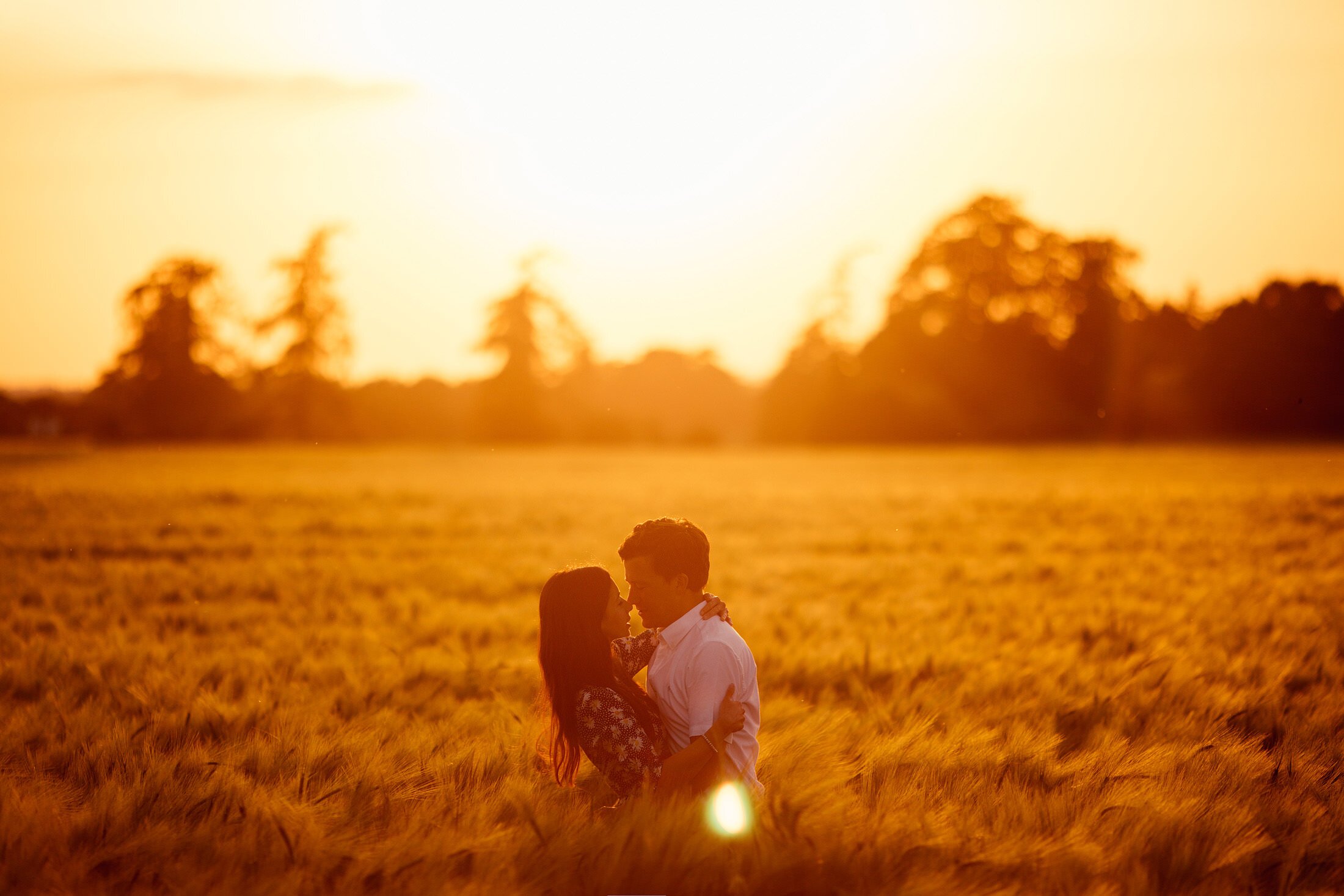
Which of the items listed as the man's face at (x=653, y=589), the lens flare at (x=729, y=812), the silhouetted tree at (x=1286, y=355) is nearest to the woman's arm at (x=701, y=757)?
the lens flare at (x=729, y=812)

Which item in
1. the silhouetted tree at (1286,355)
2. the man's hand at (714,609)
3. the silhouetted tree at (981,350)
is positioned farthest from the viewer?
the silhouetted tree at (981,350)

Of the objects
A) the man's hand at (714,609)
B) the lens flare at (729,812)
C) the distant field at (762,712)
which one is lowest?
the distant field at (762,712)

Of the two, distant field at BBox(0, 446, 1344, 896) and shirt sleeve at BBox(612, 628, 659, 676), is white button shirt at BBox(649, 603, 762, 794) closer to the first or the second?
shirt sleeve at BBox(612, 628, 659, 676)

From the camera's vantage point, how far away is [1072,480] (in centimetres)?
2641

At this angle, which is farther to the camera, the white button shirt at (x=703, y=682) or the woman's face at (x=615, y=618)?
the woman's face at (x=615, y=618)

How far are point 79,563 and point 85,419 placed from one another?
33.8 m

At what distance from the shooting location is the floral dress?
3643 mm

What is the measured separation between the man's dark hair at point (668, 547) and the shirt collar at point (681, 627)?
128 millimetres

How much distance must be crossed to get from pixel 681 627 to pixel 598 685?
0.43 metres

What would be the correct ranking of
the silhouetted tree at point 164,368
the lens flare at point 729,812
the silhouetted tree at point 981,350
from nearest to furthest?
the lens flare at point 729,812, the silhouetted tree at point 164,368, the silhouetted tree at point 981,350

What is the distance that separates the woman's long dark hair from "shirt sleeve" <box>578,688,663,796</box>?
6cm

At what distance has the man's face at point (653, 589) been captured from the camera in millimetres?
3584

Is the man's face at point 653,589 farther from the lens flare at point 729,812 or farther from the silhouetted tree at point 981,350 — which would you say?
the silhouetted tree at point 981,350

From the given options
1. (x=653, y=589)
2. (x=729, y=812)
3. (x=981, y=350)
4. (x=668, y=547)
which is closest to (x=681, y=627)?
(x=653, y=589)
